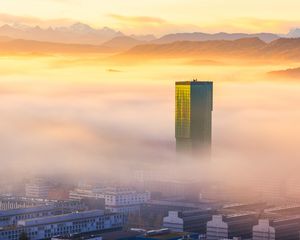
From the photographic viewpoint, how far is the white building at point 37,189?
5126 centimetres

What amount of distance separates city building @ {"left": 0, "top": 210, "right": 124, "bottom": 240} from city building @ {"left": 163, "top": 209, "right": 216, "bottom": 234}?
1.52 meters

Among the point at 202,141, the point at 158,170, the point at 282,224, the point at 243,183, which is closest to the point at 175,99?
the point at 202,141

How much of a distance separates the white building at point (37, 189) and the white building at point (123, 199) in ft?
8.23

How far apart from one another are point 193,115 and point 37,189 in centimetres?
1816

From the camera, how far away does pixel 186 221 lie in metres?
41.3

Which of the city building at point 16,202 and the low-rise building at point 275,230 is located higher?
the city building at point 16,202

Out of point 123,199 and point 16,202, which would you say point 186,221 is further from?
point 16,202

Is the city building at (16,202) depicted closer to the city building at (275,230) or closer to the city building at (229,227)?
the city building at (229,227)

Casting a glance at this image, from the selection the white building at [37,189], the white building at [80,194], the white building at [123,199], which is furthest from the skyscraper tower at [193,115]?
the white building at [123,199]

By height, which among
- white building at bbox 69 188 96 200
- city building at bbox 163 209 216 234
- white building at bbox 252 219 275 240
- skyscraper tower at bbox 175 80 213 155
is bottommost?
white building at bbox 252 219 275 240

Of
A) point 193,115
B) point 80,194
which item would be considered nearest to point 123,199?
point 80,194

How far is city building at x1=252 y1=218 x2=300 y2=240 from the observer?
3831cm

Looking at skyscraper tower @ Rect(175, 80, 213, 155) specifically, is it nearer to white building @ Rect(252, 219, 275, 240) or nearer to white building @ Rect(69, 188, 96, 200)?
white building @ Rect(69, 188, 96, 200)

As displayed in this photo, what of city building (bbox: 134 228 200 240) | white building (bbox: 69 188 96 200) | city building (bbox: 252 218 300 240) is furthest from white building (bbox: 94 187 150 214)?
city building (bbox: 134 228 200 240)
